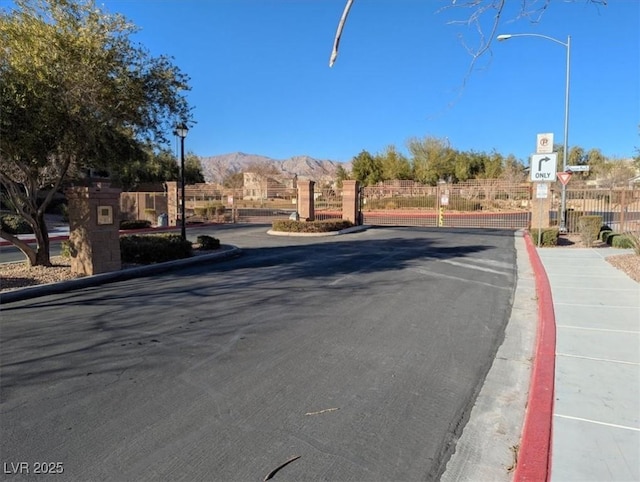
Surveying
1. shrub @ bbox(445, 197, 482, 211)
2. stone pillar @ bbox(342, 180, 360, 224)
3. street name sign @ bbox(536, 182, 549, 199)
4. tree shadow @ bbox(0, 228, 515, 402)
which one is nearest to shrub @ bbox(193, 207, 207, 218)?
stone pillar @ bbox(342, 180, 360, 224)

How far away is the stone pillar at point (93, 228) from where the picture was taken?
996cm

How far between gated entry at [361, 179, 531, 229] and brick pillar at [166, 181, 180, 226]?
40.1 feet

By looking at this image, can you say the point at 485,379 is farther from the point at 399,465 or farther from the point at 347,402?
the point at 399,465

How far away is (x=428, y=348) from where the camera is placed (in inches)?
217

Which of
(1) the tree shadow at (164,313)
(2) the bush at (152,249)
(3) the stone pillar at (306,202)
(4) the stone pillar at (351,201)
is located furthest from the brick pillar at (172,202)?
(1) the tree shadow at (164,313)

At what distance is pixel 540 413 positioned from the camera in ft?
12.5

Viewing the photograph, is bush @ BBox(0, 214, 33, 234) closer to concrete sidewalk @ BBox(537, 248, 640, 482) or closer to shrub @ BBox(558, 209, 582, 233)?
concrete sidewalk @ BBox(537, 248, 640, 482)

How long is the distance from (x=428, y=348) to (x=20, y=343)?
488cm

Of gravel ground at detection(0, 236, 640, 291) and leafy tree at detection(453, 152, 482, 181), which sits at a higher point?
leafy tree at detection(453, 152, 482, 181)

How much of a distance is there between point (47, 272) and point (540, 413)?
9.90m

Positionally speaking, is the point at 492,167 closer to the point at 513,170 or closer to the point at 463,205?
the point at 513,170

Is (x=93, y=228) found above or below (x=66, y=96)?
below

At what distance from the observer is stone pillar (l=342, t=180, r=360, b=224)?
89.0 ft

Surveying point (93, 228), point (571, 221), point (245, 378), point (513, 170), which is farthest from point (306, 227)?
point (513, 170)
